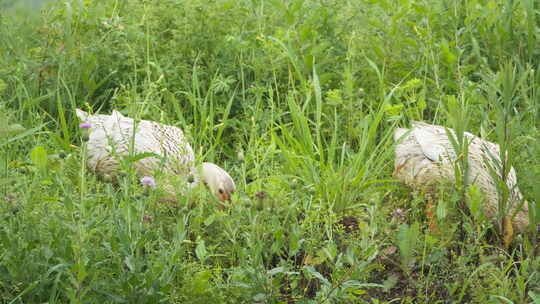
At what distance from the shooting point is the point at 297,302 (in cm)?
323

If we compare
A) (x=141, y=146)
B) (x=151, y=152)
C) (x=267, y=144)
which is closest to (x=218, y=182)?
(x=151, y=152)

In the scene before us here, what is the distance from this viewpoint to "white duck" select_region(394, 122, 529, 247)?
3834 millimetres

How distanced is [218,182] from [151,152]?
335mm

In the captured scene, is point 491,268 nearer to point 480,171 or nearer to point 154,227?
point 480,171

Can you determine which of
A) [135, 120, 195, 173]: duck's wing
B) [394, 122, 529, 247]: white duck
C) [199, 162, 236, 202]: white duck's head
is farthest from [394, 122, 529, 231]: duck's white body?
[135, 120, 195, 173]: duck's wing

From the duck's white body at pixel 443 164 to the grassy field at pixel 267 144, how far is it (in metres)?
0.08

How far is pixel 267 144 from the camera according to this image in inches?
186

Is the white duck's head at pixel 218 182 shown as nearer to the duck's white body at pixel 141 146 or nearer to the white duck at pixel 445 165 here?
the duck's white body at pixel 141 146

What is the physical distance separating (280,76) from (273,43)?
36 centimetres

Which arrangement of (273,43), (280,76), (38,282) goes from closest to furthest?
(38,282)
(273,43)
(280,76)

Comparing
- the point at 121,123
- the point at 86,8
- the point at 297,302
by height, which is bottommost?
the point at 297,302

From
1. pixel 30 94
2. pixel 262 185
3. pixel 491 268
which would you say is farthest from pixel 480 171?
pixel 30 94

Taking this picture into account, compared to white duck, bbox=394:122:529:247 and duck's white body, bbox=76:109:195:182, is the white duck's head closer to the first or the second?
duck's white body, bbox=76:109:195:182

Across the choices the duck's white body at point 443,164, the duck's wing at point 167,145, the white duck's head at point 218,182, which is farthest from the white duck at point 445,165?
the duck's wing at point 167,145
